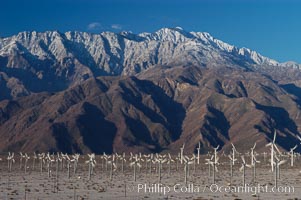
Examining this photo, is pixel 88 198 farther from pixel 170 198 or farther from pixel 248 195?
pixel 248 195

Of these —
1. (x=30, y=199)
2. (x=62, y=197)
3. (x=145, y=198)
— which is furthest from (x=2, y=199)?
(x=145, y=198)

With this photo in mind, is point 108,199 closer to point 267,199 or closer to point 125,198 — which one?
point 125,198

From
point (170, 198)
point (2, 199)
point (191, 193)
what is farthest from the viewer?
point (191, 193)

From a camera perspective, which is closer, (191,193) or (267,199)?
(267,199)

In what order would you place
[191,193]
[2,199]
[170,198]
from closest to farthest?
[2,199] < [170,198] < [191,193]

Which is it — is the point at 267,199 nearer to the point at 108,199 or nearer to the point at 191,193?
the point at 191,193

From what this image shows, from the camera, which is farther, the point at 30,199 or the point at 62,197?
the point at 62,197

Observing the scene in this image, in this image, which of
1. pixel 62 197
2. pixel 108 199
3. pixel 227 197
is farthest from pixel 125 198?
pixel 227 197

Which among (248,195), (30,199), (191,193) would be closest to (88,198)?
(30,199)
